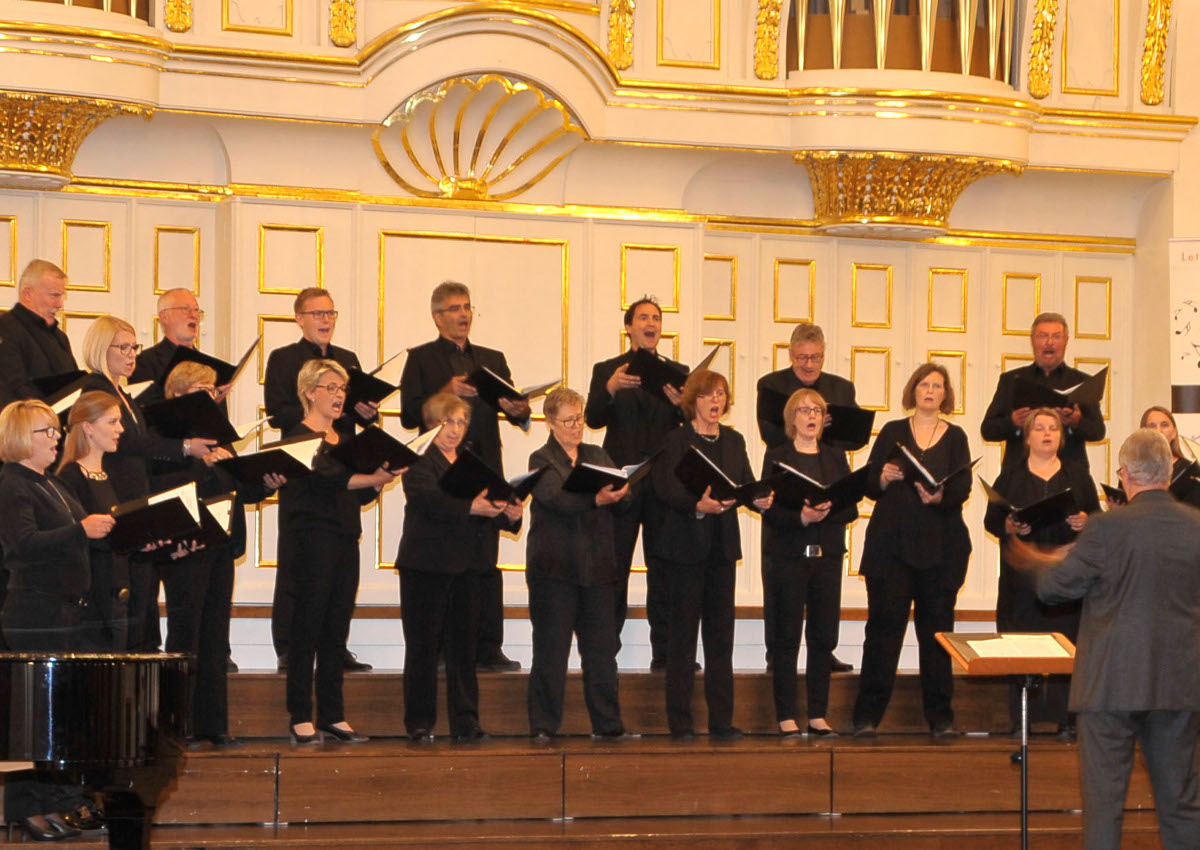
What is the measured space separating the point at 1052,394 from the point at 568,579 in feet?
7.66

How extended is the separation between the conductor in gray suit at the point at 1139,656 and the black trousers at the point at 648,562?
2103mm

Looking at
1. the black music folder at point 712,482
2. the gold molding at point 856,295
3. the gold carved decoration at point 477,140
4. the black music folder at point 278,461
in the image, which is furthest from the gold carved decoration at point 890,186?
the black music folder at point 278,461

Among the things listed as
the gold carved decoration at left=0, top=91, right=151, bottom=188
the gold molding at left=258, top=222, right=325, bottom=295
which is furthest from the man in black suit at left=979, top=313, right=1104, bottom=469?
the gold carved decoration at left=0, top=91, right=151, bottom=188

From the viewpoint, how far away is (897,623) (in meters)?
8.02

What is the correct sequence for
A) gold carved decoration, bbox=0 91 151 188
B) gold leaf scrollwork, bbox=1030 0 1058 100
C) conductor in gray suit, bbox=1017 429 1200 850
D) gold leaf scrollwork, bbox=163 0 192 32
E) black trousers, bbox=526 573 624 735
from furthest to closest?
gold leaf scrollwork, bbox=1030 0 1058 100, gold leaf scrollwork, bbox=163 0 192 32, gold carved decoration, bbox=0 91 151 188, black trousers, bbox=526 573 624 735, conductor in gray suit, bbox=1017 429 1200 850

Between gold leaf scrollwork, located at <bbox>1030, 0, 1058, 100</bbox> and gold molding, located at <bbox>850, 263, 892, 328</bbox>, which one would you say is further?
gold molding, located at <bbox>850, 263, 892, 328</bbox>

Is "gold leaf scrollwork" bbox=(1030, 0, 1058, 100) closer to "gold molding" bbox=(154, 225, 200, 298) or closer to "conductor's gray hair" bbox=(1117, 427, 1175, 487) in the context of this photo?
"conductor's gray hair" bbox=(1117, 427, 1175, 487)

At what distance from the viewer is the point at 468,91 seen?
9344 mm

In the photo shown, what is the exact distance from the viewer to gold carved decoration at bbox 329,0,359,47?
9.05 metres

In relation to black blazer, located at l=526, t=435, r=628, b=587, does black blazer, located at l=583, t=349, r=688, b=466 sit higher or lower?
higher

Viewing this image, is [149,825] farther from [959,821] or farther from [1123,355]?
[1123,355]

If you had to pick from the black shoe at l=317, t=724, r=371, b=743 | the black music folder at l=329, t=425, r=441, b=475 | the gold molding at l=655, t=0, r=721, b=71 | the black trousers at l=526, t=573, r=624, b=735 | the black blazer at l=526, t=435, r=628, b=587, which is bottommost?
the black shoe at l=317, t=724, r=371, b=743

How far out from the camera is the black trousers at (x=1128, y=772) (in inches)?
243

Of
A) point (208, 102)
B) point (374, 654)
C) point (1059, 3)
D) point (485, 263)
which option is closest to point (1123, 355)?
point (1059, 3)
